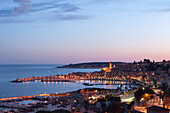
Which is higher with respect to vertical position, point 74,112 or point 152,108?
point 152,108

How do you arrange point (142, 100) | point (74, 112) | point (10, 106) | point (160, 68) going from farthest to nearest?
point (160, 68) < point (10, 106) < point (74, 112) < point (142, 100)

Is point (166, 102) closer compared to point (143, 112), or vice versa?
point (143, 112)

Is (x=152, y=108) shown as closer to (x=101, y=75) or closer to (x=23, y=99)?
(x=23, y=99)

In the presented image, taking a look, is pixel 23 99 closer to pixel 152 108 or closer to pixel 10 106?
pixel 10 106

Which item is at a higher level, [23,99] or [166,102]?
[166,102]

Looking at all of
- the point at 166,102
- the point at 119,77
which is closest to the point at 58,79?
the point at 119,77

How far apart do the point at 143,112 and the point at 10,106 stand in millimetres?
14414

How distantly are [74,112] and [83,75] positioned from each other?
63612 millimetres

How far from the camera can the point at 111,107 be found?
10.4m

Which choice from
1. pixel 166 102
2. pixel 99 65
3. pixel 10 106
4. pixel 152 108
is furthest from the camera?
pixel 99 65

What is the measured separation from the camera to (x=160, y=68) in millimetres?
65312

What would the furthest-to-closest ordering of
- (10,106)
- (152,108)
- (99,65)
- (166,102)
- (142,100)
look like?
(99,65) → (10,106) → (142,100) → (166,102) → (152,108)

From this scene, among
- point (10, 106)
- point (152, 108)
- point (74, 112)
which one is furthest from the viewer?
point (10, 106)

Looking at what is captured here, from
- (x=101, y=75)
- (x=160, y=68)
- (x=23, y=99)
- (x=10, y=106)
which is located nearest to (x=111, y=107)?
(x=10, y=106)
